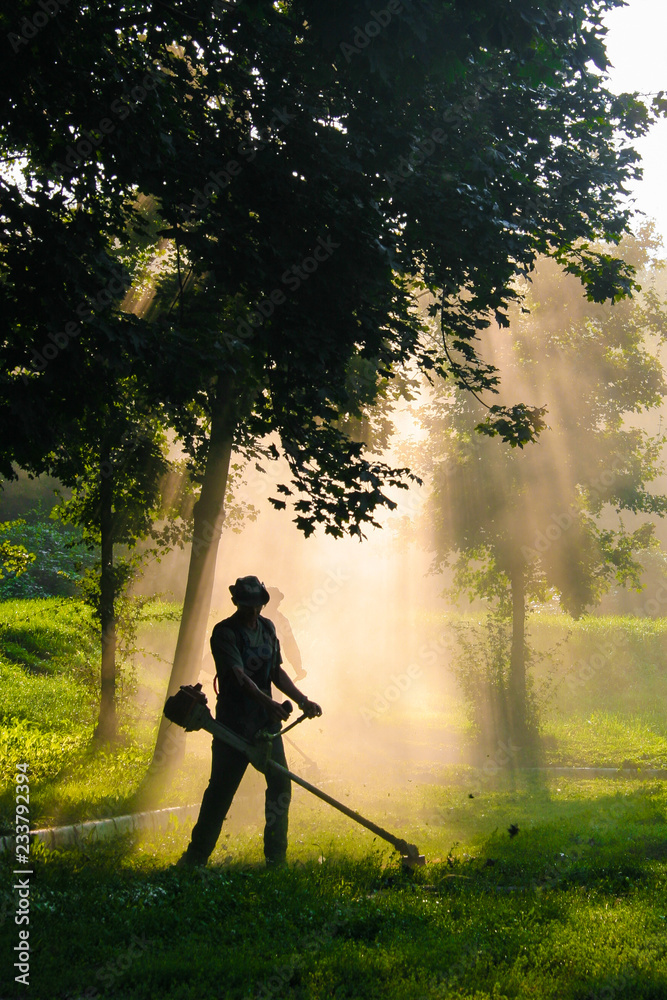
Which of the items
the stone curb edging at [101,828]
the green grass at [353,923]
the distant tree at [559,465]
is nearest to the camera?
the green grass at [353,923]

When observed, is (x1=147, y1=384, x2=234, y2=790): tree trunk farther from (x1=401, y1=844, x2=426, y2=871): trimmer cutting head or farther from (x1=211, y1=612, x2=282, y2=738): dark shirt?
(x1=401, y1=844, x2=426, y2=871): trimmer cutting head

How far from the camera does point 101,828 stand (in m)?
7.99

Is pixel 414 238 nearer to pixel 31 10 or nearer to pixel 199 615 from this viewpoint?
pixel 31 10

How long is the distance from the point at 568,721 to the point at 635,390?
10.1 meters

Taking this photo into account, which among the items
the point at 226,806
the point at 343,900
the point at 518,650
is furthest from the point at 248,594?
the point at 518,650

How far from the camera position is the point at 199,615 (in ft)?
37.7

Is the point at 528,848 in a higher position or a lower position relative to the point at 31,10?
lower

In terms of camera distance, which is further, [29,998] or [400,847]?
[400,847]

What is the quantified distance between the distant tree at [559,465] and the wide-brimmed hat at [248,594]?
14.6 meters

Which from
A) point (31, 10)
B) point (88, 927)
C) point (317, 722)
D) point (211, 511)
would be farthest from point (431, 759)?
point (31, 10)

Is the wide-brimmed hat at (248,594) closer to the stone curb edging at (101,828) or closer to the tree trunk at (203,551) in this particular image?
the stone curb edging at (101,828)

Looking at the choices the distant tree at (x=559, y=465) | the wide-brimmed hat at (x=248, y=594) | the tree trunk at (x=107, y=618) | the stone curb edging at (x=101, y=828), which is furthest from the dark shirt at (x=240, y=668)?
the distant tree at (x=559, y=465)

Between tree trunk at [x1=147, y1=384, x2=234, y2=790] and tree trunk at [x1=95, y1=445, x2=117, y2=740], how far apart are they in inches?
52.6

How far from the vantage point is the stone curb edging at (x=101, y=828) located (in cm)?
714
